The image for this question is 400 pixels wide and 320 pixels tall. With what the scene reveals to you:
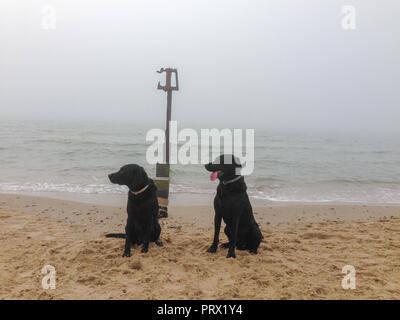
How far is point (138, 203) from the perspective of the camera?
397cm

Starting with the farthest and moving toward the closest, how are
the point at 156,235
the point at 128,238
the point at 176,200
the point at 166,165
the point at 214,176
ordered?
the point at 176,200 < the point at 166,165 < the point at 156,235 < the point at 128,238 < the point at 214,176

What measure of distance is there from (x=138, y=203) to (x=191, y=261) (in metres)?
1.07

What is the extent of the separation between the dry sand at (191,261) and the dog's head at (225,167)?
45.8 inches

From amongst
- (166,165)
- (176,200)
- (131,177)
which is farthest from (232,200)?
(176,200)

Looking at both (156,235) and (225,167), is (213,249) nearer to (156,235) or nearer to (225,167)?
(156,235)

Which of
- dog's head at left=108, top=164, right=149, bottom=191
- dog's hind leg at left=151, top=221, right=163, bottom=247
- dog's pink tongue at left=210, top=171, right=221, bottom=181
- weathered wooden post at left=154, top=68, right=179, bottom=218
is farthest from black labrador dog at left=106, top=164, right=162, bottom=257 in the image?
weathered wooden post at left=154, top=68, right=179, bottom=218

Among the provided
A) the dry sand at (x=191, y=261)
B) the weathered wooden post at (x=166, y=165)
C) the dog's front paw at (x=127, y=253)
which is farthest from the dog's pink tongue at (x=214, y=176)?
the weathered wooden post at (x=166, y=165)

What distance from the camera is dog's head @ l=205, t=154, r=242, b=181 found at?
12.7 ft

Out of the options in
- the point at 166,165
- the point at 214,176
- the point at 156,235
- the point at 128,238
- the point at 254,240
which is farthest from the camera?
the point at 166,165

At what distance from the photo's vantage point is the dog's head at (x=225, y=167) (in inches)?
152

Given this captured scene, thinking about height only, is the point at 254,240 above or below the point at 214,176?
below
